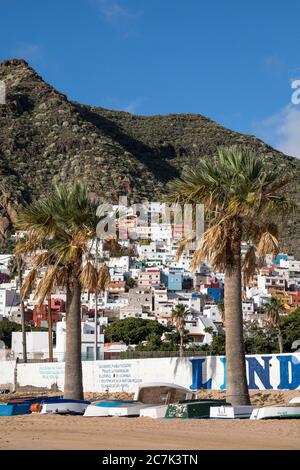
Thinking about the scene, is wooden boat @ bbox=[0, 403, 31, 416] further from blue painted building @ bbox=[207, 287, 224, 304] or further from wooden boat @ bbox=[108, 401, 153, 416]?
blue painted building @ bbox=[207, 287, 224, 304]

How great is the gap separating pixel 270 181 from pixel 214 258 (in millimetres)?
2735

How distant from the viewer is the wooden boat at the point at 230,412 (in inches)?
832

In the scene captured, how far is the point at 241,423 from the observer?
19.6 m

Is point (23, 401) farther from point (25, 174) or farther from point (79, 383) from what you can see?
point (25, 174)

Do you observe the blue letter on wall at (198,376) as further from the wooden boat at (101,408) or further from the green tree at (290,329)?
the green tree at (290,329)

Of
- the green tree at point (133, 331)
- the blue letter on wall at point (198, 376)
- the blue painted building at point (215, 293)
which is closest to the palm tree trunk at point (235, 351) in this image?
→ the blue letter on wall at point (198, 376)

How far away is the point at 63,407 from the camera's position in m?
24.8

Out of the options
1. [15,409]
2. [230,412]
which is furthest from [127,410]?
[15,409]

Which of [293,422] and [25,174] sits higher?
[25,174]

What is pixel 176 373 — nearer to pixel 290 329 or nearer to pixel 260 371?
pixel 260 371

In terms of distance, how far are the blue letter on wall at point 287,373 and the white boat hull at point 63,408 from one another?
10.4 m

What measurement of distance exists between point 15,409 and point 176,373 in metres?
12.0

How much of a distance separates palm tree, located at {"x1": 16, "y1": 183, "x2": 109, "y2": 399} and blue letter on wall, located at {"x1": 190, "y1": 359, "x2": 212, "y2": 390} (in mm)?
9289
